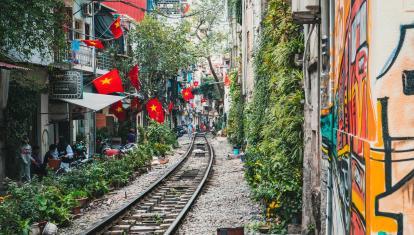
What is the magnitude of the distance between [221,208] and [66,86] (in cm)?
905

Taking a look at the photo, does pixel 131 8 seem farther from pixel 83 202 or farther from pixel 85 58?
pixel 83 202

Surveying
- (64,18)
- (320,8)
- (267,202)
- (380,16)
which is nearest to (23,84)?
(64,18)

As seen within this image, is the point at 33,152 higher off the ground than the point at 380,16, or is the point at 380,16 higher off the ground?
the point at 380,16

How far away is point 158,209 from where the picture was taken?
13234 millimetres

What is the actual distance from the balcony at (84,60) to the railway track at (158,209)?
192 inches

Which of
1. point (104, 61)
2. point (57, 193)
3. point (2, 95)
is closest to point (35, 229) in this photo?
point (57, 193)

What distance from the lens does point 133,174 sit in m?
19.3

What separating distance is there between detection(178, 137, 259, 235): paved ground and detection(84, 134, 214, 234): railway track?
0.26m

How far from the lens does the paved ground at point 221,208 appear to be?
1102 centimetres

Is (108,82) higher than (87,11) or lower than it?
lower

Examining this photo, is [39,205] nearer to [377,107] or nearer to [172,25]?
[377,107]

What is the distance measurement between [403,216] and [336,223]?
1.93m

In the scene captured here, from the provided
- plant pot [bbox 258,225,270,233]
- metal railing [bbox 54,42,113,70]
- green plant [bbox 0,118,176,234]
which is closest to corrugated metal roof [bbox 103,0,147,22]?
metal railing [bbox 54,42,113,70]

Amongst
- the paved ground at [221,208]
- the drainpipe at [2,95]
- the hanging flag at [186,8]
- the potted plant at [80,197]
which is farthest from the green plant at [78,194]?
the hanging flag at [186,8]
